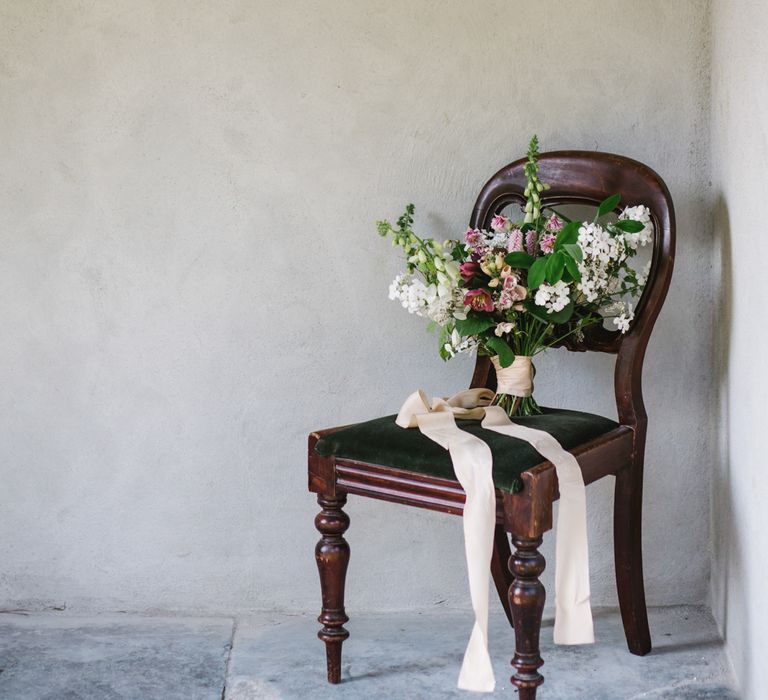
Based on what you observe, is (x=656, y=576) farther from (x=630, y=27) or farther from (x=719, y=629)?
(x=630, y=27)

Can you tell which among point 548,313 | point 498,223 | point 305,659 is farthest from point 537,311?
point 305,659

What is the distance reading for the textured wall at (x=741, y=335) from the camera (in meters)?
1.79

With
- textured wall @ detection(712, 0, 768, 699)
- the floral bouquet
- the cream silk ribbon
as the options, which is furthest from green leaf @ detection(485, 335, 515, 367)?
textured wall @ detection(712, 0, 768, 699)

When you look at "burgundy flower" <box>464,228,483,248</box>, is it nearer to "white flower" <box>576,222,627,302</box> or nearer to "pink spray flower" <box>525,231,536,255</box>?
"pink spray flower" <box>525,231,536,255</box>

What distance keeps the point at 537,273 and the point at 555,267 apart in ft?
0.12

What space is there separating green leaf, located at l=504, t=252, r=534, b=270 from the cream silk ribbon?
0.28 metres

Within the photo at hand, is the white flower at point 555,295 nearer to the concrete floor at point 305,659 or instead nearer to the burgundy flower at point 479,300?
the burgundy flower at point 479,300

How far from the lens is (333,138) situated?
7.59 ft

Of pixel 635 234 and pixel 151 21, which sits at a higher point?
pixel 151 21

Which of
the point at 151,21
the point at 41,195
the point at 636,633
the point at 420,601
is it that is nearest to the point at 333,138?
the point at 151,21

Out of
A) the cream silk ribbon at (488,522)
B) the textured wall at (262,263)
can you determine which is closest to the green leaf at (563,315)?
the cream silk ribbon at (488,522)

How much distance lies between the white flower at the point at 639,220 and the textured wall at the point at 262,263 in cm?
35

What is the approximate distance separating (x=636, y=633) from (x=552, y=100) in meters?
1.21

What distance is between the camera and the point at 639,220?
196 cm
